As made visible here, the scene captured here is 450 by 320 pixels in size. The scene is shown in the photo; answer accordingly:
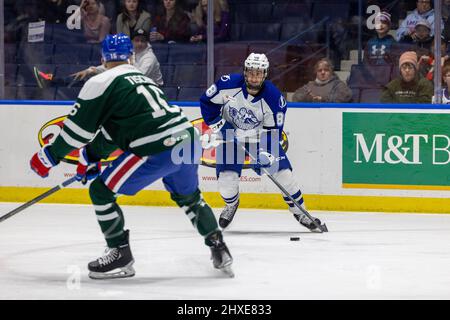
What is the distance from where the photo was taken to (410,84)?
8.30 metres

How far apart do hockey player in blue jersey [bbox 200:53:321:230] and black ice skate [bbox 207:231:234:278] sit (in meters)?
1.79

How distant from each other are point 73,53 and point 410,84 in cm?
258

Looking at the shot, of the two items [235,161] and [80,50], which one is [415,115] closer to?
[235,161]

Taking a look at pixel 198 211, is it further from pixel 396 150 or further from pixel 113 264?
pixel 396 150

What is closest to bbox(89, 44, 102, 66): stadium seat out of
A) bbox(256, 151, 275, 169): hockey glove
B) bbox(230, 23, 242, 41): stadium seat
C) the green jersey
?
bbox(230, 23, 242, 41): stadium seat

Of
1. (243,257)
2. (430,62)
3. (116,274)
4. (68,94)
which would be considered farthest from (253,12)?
(116,274)

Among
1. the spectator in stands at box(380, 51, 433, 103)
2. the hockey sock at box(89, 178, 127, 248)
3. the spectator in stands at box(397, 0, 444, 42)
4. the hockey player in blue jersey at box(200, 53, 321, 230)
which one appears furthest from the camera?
the spectator in stands at box(380, 51, 433, 103)

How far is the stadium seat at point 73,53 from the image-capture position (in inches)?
352

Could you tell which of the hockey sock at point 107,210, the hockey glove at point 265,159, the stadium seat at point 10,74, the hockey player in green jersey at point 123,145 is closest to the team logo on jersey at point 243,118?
the hockey glove at point 265,159

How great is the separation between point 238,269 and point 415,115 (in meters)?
2.88

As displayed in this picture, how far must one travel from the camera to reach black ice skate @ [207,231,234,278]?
5578 mm

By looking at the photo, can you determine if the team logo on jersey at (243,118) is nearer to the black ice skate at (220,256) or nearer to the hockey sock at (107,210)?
the black ice skate at (220,256)

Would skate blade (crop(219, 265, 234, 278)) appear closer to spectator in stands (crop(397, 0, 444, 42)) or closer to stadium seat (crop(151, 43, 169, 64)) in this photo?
spectator in stands (crop(397, 0, 444, 42))

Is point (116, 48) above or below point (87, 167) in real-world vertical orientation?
above
